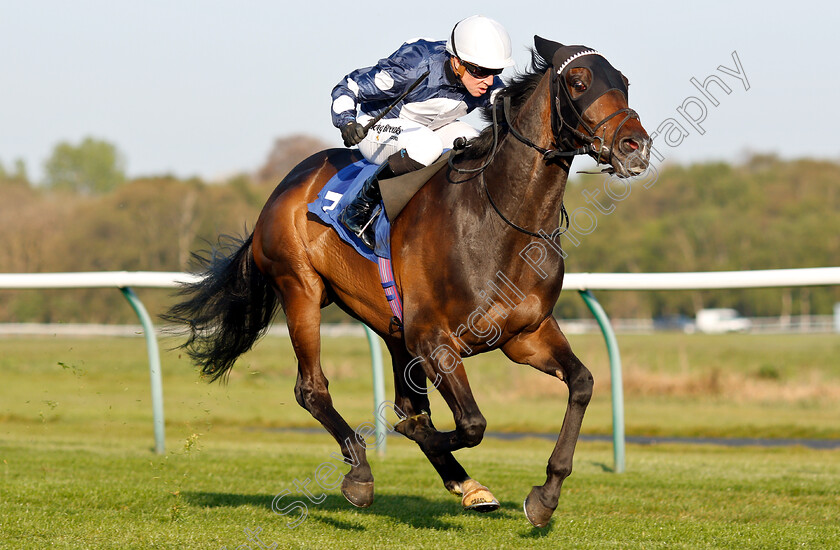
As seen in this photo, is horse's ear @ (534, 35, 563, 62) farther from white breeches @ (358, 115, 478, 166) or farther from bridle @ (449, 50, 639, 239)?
white breeches @ (358, 115, 478, 166)

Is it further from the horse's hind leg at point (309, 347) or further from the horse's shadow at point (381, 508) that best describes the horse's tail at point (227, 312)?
the horse's shadow at point (381, 508)

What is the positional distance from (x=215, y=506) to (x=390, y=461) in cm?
196

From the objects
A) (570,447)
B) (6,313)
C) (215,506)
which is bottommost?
(6,313)

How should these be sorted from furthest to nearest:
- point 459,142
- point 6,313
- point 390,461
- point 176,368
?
point 176,368 → point 6,313 → point 390,461 → point 459,142

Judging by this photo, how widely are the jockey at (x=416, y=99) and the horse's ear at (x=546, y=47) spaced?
0.61 ft

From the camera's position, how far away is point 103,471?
19.6 feet

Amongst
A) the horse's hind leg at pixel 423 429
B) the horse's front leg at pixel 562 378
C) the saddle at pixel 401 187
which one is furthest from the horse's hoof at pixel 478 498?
the saddle at pixel 401 187

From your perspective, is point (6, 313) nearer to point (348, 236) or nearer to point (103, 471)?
point (103, 471)

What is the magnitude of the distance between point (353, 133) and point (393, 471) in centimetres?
265

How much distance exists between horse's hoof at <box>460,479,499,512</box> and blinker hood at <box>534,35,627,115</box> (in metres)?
1.68

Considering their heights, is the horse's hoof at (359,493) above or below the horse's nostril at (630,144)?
below

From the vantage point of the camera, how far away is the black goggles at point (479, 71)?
4156mm

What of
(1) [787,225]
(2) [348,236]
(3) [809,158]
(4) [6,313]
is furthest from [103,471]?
(3) [809,158]

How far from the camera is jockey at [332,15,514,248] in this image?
409 centimetres
